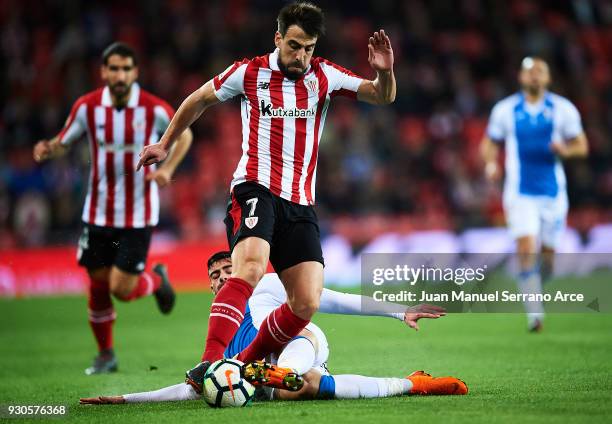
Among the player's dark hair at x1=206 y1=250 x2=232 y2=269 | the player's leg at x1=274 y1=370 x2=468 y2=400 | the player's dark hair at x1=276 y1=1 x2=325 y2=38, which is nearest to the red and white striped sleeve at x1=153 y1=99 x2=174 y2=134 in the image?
the player's dark hair at x1=206 y1=250 x2=232 y2=269

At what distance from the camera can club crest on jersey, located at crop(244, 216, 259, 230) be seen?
217 inches

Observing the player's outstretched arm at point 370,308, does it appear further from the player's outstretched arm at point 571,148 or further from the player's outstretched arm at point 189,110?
the player's outstretched arm at point 571,148

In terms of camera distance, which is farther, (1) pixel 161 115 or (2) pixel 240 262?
(1) pixel 161 115

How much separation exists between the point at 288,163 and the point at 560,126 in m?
5.50

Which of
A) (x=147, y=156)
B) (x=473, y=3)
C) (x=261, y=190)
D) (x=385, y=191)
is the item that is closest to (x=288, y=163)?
(x=261, y=190)

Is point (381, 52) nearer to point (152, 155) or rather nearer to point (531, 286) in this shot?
point (152, 155)

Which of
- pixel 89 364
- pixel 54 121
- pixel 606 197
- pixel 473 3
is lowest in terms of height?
pixel 89 364

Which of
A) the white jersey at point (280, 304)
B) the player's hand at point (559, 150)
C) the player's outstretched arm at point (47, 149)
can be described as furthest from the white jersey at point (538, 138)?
the white jersey at point (280, 304)

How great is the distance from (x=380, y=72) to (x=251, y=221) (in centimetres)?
109

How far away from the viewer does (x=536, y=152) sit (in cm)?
1059

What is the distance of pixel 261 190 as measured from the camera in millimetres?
5680

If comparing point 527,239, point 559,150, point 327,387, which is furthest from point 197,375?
point 559,150

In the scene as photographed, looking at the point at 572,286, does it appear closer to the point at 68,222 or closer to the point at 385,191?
the point at 385,191

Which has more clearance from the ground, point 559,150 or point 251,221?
point 559,150
